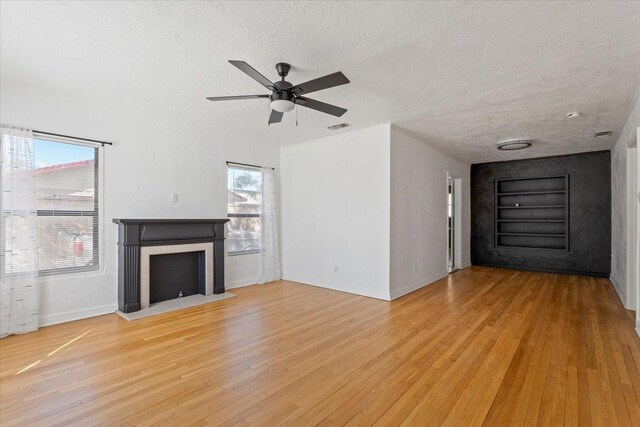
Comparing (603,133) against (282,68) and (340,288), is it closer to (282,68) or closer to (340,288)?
(340,288)

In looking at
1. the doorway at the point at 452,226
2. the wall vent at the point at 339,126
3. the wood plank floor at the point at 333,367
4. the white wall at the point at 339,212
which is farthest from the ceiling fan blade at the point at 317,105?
the doorway at the point at 452,226

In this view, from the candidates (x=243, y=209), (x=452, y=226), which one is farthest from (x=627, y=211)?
(x=243, y=209)

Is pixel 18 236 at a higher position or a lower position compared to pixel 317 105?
lower

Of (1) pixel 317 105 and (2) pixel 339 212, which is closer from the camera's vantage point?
(1) pixel 317 105

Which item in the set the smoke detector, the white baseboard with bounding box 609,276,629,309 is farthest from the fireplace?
the white baseboard with bounding box 609,276,629,309

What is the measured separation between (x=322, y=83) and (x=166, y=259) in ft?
11.8

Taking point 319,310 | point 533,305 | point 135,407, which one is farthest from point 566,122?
point 135,407

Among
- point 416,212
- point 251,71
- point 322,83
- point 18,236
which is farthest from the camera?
point 416,212

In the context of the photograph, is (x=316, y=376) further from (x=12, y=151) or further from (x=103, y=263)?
(x=12, y=151)

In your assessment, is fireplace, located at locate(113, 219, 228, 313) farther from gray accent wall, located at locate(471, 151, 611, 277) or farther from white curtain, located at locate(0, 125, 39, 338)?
gray accent wall, located at locate(471, 151, 611, 277)

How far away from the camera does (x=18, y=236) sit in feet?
11.3

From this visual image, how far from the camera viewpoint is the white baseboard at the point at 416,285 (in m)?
4.88

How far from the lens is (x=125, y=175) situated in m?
4.32

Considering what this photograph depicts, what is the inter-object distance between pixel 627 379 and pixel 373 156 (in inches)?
146
